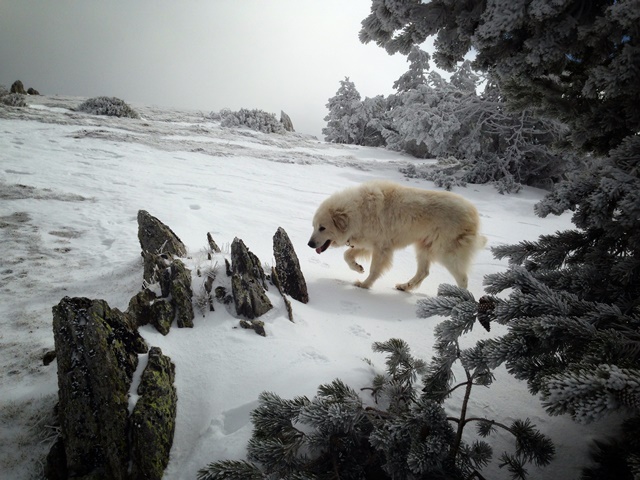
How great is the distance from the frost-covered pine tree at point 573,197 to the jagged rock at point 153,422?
1.57 meters

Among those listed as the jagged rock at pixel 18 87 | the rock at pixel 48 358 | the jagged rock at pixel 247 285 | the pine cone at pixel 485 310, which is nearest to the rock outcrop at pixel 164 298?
the jagged rock at pixel 247 285

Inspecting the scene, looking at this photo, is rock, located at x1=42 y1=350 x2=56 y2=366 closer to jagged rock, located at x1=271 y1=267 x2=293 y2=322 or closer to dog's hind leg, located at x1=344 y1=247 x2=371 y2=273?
jagged rock, located at x1=271 y1=267 x2=293 y2=322

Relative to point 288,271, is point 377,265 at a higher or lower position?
lower

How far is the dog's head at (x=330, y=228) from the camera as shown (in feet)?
15.1

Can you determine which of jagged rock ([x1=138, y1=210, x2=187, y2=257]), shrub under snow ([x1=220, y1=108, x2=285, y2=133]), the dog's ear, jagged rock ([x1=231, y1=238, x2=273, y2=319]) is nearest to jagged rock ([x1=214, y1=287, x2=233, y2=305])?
jagged rock ([x1=231, y1=238, x2=273, y2=319])

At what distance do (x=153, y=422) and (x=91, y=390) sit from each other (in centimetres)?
36

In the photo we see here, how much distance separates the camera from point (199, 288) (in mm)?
2787

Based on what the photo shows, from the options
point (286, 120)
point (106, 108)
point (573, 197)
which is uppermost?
point (286, 120)

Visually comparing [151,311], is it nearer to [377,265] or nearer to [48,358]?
[48,358]

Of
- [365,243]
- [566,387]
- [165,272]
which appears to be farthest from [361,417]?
[365,243]

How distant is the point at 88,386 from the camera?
1552 millimetres

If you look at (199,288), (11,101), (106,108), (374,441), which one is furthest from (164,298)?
(11,101)

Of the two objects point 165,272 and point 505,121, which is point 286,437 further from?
point 505,121

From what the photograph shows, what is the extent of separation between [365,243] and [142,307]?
330cm
